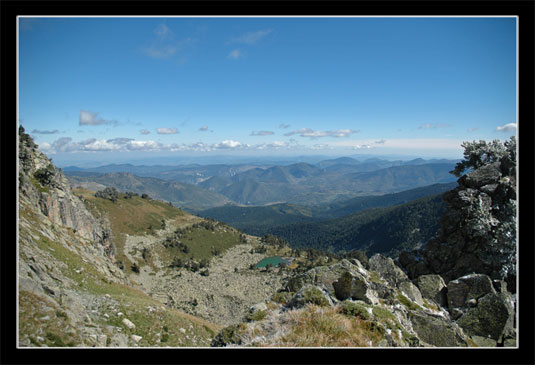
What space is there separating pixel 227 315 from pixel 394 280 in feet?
122

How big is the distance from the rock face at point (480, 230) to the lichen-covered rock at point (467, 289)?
238cm

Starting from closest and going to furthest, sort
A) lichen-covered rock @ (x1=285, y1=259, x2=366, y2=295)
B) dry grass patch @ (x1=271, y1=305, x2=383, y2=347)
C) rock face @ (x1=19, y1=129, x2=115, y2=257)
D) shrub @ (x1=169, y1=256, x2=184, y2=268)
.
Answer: dry grass patch @ (x1=271, y1=305, x2=383, y2=347), lichen-covered rock @ (x1=285, y1=259, x2=366, y2=295), rock face @ (x1=19, y1=129, x2=115, y2=257), shrub @ (x1=169, y1=256, x2=184, y2=268)

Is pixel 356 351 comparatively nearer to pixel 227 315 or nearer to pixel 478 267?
pixel 478 267

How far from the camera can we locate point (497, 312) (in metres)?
9.18

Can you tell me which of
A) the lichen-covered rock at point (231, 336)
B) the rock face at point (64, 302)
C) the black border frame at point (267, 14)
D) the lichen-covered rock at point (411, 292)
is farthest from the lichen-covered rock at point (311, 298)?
the rock face at point (64, 302)

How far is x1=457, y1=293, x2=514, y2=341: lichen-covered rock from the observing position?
881 centimetres

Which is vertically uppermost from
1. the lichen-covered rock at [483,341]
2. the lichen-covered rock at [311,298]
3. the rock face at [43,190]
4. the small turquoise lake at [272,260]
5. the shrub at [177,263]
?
the rock face at [43,190]

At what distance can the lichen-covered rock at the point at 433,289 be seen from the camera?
39.5 feet

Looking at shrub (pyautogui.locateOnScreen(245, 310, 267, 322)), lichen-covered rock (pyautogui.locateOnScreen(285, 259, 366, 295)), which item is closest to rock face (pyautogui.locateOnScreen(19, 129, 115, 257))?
shrub (pyautogui.locateOnScreen(245, 310, 267, 322))

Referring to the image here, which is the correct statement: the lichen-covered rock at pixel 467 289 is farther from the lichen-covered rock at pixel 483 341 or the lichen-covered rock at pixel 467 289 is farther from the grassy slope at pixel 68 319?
the grassy slope at pixel 68 319

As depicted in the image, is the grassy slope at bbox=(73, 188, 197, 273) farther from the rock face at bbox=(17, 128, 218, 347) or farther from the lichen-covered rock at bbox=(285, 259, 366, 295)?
the lichen-covered rock at bbox=(285, 259, 366, 295)

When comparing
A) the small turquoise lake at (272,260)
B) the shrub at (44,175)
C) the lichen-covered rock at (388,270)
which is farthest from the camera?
the small turquoise lake at (272,260)

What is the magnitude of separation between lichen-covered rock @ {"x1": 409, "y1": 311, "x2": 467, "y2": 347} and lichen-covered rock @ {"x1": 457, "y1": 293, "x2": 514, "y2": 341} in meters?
1.65

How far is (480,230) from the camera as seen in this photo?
527 inches
